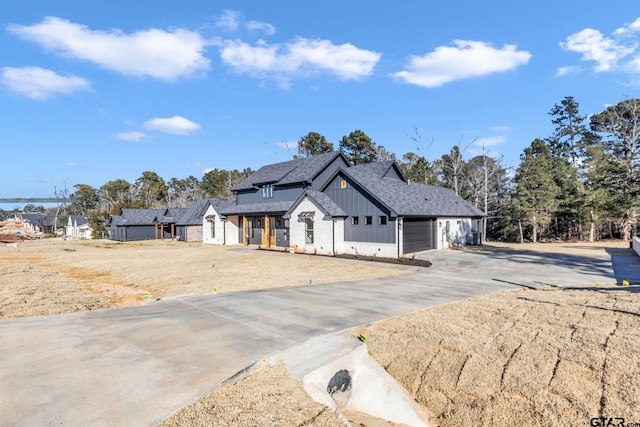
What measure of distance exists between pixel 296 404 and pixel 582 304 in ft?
28.5

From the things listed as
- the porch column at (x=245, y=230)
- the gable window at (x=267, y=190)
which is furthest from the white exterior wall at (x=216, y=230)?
the gable window at (x=267, y=190)

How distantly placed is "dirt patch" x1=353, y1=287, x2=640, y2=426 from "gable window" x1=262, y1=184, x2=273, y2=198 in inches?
1040

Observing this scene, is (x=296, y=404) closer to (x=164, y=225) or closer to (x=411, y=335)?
(x=411, y=335)

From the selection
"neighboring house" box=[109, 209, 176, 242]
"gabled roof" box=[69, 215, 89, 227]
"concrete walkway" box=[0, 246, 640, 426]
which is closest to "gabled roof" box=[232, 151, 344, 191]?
"neighboring house" box=[109, 209, 176, 242]

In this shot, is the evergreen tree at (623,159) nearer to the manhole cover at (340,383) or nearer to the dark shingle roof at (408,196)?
the dark shingle roof at (408,196)

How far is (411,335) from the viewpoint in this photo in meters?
7.05

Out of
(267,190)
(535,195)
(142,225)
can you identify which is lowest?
(142,225)

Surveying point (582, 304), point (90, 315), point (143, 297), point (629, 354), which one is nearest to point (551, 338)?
point (629, 354)

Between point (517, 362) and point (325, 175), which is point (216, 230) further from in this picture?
point (517, 362)

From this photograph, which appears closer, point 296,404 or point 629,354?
point 296,404

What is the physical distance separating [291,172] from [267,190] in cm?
306

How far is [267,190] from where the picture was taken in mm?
34062

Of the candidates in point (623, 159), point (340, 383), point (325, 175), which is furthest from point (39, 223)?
point (623, 159)

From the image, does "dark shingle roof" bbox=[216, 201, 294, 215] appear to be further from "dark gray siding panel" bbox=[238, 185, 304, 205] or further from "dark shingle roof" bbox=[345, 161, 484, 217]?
"dark shingle roof" bbox=[345, 161, 484, 217]
